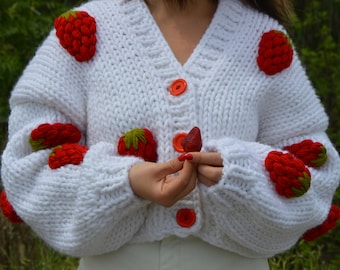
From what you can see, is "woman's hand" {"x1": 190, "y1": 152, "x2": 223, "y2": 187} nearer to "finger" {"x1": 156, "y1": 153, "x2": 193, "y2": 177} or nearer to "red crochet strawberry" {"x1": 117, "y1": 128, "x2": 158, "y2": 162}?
→ "finger" {"x1": 156, "y1": 153, "x2": 193, "y2": 177}

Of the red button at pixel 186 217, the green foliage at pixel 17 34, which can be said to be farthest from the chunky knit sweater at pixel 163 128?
the green foliage at pixel 17 34

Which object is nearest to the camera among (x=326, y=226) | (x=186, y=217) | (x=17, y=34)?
(x=186, y=217)

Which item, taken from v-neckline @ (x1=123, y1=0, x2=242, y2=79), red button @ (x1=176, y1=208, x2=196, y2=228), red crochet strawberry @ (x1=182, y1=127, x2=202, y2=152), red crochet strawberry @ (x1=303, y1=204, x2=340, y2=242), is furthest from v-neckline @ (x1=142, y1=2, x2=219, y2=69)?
red crochet strawberry @ (x1=303, y1=204, x2=340, y2=242)

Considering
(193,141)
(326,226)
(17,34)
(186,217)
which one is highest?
(193,141)

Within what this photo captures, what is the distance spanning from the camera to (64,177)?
1.90 metres

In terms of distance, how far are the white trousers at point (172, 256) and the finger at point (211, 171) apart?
0.69ft

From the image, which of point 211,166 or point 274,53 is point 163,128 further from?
point 274,53

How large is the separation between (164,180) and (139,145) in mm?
137

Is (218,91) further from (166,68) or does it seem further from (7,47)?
(7,47)

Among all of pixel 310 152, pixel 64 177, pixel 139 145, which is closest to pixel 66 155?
pixel 64 177

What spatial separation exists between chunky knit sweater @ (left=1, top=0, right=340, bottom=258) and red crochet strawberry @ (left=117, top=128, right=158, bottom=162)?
0.02 metres

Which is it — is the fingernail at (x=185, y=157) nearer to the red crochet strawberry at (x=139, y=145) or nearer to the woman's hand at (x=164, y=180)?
the woman's hand at (x=164, y=180)

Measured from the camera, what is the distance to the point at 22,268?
12.1ft

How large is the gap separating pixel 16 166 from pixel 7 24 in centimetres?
195
